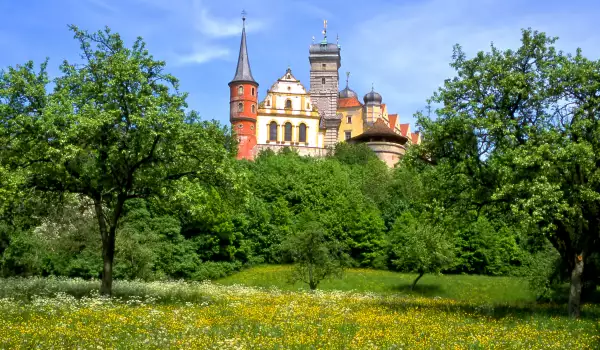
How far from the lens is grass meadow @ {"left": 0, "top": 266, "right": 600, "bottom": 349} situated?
13.9 m

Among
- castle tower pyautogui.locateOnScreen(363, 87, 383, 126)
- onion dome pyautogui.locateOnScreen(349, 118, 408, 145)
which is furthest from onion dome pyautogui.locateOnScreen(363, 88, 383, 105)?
onion dome pyautogui.locateOnScreen(349, 118, 408, 145)

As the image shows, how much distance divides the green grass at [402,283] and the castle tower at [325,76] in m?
48.1

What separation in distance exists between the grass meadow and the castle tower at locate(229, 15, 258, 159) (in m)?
69.4

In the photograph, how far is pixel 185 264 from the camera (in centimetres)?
5709

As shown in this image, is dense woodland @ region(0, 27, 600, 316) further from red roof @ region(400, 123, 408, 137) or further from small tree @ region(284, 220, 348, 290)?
red roof @ region(400, 123, 408, 137)

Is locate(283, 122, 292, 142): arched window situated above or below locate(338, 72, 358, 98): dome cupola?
below

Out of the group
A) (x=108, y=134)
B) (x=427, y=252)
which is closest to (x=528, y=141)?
(x=108, y=134)

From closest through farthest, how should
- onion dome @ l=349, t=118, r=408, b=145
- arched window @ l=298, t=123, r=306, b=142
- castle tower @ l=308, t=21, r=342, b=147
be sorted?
arched window @ l=298, t=123, r=306, b=142
onion dome @ l=349, t=118, r=408, b=145
castle tower @ l=308, t=21, r=342, b=147

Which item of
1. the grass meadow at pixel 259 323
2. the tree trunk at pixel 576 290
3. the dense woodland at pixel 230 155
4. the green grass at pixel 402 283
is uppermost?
the dense woodland at pixel 230 155

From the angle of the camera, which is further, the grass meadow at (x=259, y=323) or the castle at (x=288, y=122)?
the castle at (x=288, y=122)

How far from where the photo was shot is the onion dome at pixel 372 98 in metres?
109

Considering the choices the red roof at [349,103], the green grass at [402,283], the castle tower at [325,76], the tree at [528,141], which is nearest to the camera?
the tree at [528,141]

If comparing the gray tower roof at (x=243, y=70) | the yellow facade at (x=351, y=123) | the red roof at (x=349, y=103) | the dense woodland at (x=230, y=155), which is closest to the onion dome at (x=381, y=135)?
the yellow facade at (x=351, y=123)

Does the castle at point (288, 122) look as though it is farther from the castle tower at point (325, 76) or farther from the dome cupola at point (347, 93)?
the dome cupola at point (347, 93)
